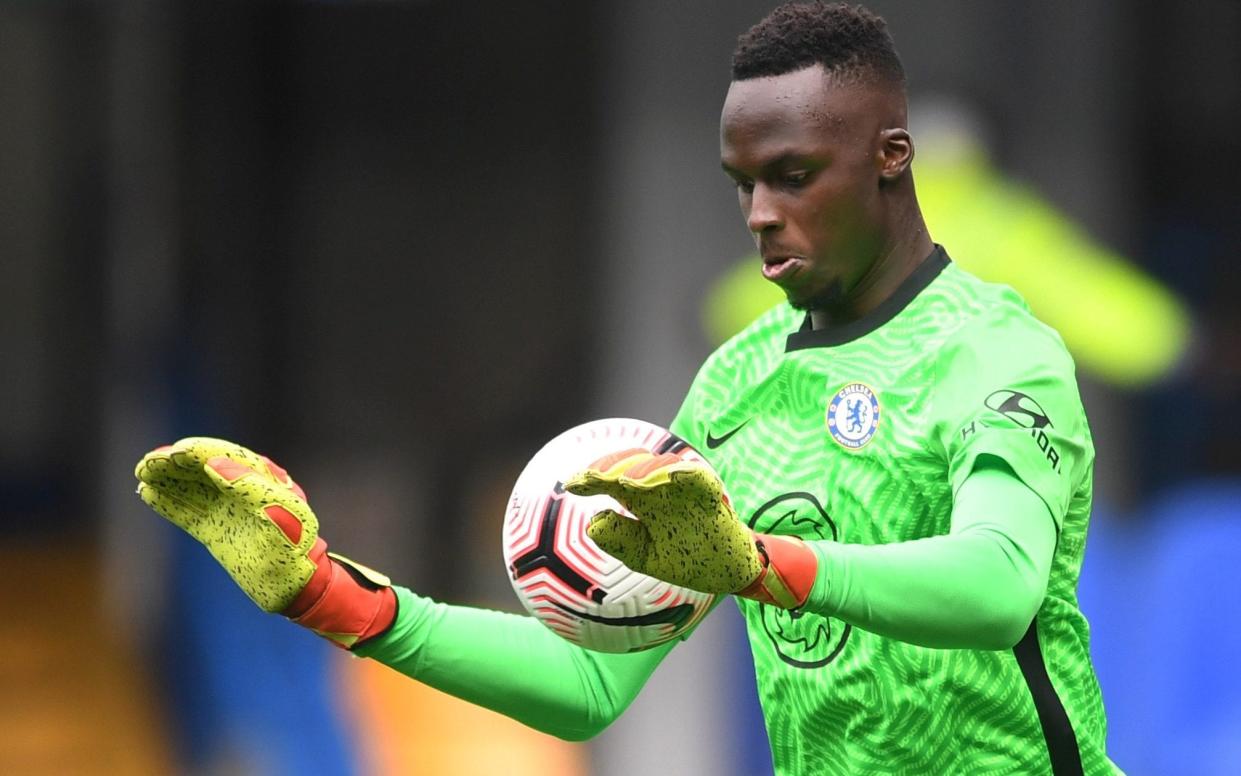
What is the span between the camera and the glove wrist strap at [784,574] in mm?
2449

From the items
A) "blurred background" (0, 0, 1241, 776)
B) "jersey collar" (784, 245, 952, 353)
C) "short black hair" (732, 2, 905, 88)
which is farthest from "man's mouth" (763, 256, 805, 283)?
"blurred background" (0, 0, 1241, 776)

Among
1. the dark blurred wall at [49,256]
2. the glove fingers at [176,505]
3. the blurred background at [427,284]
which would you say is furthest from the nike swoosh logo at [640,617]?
the dark blurred wall at [49,256]

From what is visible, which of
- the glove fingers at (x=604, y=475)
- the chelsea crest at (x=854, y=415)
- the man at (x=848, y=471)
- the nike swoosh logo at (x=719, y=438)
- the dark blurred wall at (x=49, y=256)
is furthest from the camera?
the dark blurred wall at (x=49, y=256)

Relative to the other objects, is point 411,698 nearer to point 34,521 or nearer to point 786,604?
point 34,521

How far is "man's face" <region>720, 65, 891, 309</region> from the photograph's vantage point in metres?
2.87

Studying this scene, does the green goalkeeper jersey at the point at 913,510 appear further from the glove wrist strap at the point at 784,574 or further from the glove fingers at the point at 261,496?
the glove fingers at the point at 261,496

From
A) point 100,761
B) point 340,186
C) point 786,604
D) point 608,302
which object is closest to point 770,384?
point 786,604

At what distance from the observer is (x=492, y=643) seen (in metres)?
3.11

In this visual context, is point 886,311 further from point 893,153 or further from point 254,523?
point 254,523

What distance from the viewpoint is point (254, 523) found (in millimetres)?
2789

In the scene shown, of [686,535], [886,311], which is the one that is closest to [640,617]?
[686,535]

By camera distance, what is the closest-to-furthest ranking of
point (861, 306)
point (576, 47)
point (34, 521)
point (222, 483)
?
1. point (222, 483)
2. point (861, 306)
3. point (576, 47)
4. point (34, 521)

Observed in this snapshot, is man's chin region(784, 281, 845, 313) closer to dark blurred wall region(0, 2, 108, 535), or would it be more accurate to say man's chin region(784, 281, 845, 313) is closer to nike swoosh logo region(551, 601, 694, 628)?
nike swoosh logo region(551, 601, 694, 628)

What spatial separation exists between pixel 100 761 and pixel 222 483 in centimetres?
681
